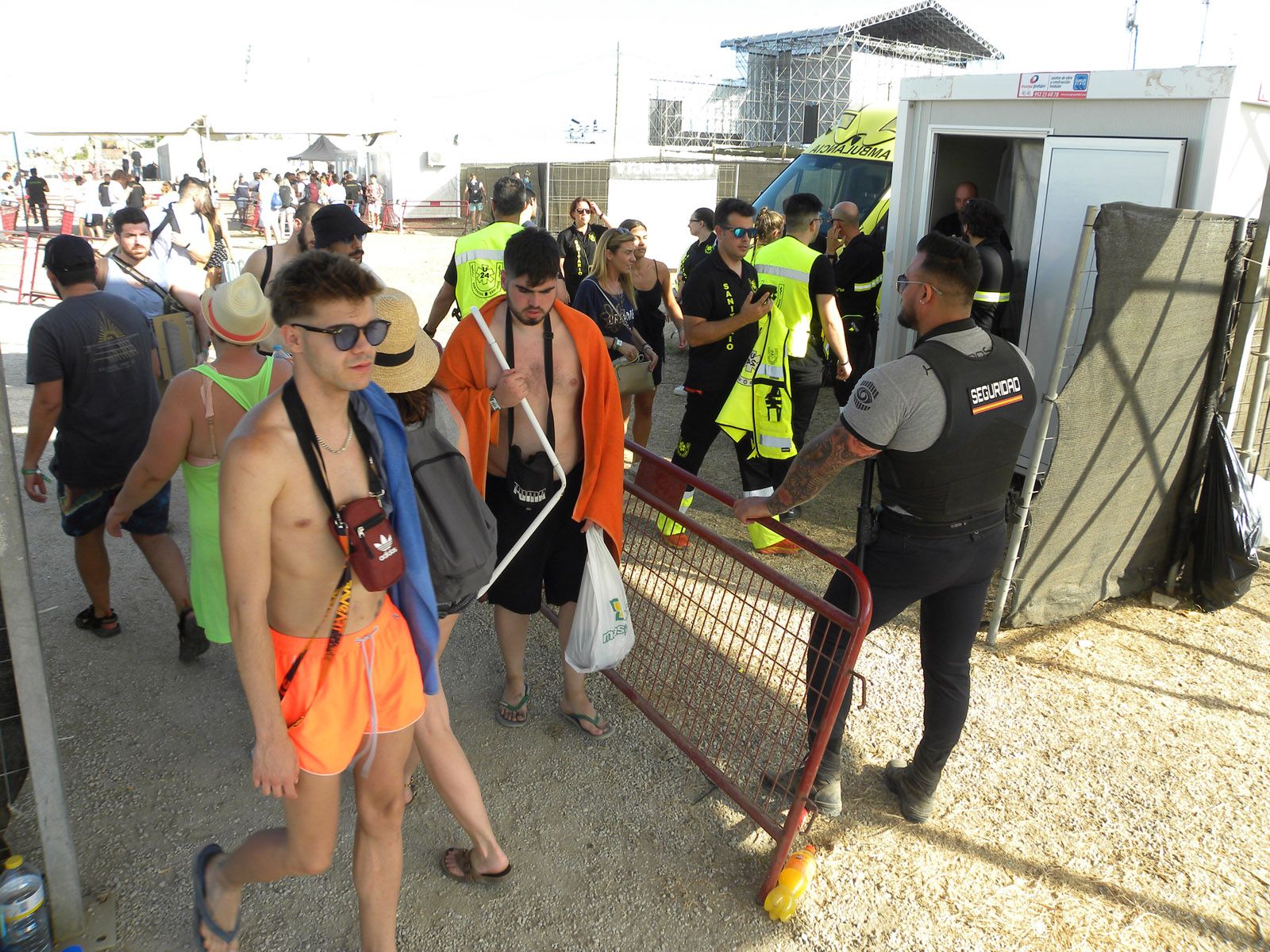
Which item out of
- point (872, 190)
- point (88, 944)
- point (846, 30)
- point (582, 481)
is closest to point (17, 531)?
point (88, 944)

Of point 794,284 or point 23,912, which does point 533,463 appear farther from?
point 794,284

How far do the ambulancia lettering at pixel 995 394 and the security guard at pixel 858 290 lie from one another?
15.5 ft

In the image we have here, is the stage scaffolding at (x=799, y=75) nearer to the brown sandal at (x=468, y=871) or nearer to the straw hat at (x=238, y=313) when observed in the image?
the straw hat at (x=238, y=313)

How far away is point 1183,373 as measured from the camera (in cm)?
479

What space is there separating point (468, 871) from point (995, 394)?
235 centimetres

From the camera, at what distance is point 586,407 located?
3.44 m

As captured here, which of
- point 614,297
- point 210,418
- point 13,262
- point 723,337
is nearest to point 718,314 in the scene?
point 723,337

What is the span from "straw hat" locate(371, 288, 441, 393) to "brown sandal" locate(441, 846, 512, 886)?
1.63 metres

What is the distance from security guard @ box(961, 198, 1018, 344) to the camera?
19.3ft

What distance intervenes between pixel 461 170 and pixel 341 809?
28235mm

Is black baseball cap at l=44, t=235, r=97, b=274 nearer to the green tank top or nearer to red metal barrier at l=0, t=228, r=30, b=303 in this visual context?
the green tank top

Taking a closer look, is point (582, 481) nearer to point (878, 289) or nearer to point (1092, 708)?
point (1092, 708)

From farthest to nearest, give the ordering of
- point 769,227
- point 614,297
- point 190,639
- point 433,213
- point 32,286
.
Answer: point 433,213 → point 32,286 → point 769,227 → point 614,297 → point 190,639

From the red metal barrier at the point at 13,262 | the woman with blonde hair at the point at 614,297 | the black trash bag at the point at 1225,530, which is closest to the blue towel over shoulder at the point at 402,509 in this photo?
the woman with blonde hair at the point at 614,297
